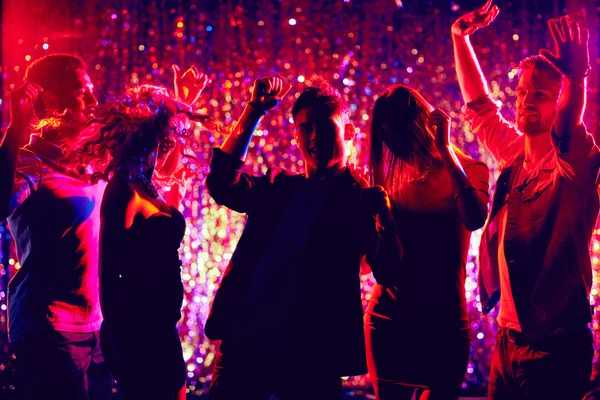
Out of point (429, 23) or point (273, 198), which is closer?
point (273, 198)

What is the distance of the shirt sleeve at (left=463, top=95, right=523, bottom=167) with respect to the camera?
245cm

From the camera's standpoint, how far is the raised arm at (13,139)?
206 cm

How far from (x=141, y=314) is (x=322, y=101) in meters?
0.92

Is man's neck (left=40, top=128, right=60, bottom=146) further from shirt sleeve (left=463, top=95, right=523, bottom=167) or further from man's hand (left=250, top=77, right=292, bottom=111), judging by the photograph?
shirt sleeve (left=463, top=95, right=523, bottom=167)

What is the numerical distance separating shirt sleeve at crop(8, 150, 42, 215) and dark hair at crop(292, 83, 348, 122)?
1074 mm

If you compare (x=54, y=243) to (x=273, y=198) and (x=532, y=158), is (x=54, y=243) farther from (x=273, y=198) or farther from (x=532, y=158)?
(x=532, y=158)

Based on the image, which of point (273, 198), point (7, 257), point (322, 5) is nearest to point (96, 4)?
point (322, 5)

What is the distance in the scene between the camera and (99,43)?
3.36 meters

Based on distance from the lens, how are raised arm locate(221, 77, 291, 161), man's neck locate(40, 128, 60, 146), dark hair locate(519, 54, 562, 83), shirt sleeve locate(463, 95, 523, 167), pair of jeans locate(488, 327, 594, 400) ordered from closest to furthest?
raised arm locate(221, 77, 291, 161) < pair of jeans locate(488, 327, 594, 400) < dark hair locate(519, 54, 562, 83) < man's neck locate(40, 128, 60, 146) < shirt sleeve locate(463, 95, 523, 167)

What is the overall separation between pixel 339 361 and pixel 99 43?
2494 millimetres

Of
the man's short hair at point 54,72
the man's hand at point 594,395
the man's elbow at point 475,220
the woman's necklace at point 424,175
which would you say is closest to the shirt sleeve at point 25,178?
the man's short hair at point 54,72

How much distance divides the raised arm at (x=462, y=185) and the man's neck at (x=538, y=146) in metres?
0.36

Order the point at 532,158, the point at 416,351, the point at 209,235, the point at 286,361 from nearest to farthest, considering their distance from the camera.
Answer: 1. the point at 286,361
2. the point at 416,351
3. the point at 532,158
4. the point at 209,235

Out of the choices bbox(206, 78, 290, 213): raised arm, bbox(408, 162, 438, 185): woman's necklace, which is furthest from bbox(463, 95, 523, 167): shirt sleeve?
bbox(206, 78, 290, 213): raised arm
